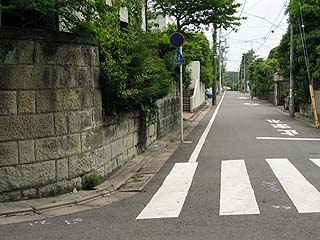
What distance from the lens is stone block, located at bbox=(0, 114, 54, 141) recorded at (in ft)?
23.1

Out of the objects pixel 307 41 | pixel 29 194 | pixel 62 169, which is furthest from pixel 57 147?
pixel 307 41

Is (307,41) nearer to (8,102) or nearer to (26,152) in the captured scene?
(26,152)

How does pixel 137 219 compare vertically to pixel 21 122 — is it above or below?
below

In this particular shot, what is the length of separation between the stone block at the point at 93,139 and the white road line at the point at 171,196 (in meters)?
1.55

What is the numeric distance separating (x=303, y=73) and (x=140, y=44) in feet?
62.9

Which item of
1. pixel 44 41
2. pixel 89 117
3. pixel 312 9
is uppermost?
pixel 312 9

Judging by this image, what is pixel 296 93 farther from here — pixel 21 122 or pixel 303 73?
pixel 21 122

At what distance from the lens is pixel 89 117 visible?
8.52 meters

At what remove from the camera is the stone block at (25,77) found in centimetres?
705

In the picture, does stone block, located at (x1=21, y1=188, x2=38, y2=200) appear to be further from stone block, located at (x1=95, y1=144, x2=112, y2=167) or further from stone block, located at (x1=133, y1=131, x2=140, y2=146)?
stone block, located at (x1=133, y1=131, x2=140, y2=146)

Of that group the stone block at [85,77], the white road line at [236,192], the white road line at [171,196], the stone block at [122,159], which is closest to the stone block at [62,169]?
the stone block at [85,77]

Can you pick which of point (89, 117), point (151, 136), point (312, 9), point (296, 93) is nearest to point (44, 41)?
point (89, 117)

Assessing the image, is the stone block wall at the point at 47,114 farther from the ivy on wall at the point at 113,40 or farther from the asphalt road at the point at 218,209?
the asphalt road at the point at 218,209

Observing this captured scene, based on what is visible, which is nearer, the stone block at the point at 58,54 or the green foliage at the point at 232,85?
the stone block at the point at 58,54
